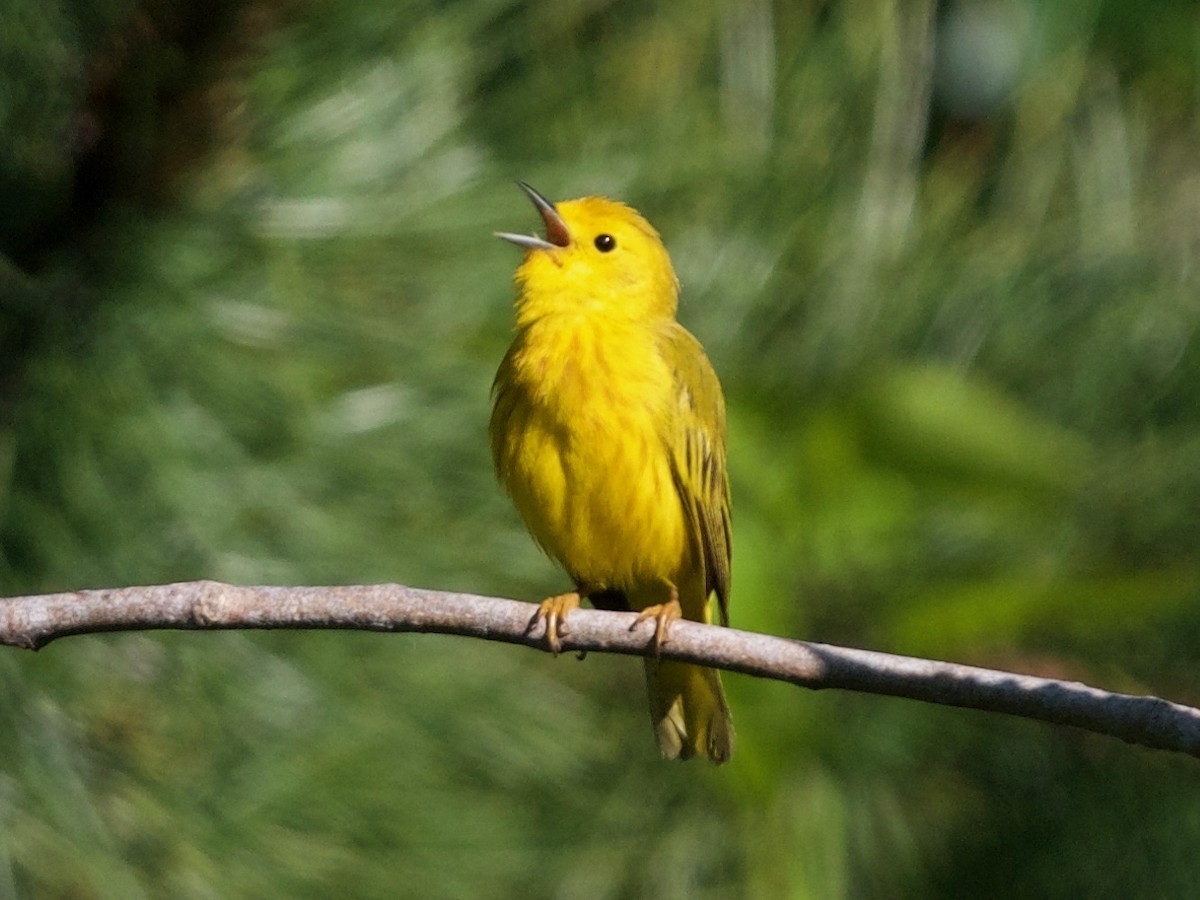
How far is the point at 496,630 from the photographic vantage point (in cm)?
168

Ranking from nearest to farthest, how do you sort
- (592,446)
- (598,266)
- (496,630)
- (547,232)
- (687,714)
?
(496,630)
(687,714)
(592,446)
(547,232)
(598,266)

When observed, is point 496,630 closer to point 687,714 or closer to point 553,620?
point 553,620

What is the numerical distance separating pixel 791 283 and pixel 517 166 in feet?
1.43

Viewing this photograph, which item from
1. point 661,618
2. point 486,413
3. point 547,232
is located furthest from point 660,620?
point 547,232

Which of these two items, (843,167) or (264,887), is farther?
(843,167)

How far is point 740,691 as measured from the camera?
2037mm

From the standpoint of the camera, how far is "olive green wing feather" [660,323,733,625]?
2.42m

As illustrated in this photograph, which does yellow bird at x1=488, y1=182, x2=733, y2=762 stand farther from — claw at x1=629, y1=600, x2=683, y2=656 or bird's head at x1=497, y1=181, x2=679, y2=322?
claw at x1=629, y1=600, x2=683, y2=656

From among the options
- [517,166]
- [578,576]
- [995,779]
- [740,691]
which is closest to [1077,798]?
[995,779]

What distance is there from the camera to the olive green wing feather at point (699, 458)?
2.42m

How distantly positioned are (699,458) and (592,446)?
0.15 m

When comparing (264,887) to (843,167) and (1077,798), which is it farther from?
(843,167)

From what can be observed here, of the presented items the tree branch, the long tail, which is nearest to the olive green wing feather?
the long tail

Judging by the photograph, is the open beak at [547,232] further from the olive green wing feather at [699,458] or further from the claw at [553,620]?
the claw at [553,620]
